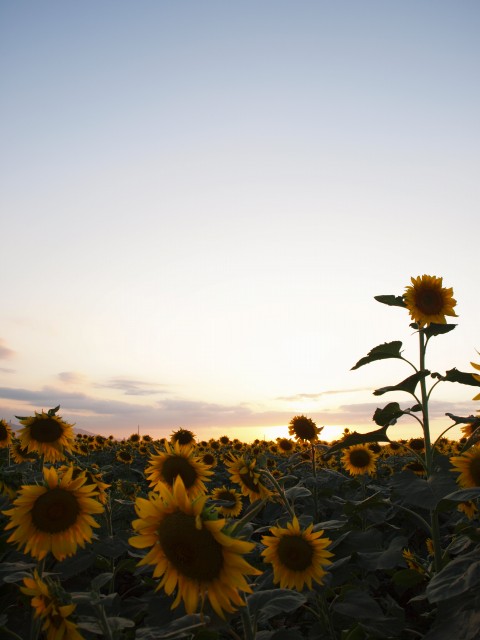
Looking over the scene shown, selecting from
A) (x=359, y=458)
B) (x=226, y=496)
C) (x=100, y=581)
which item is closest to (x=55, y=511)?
(x=100, y=581)

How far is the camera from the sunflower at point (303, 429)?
29.6 feet

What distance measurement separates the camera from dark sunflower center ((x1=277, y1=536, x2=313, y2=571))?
11.8ft

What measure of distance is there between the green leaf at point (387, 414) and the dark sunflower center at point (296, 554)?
4.07 ft

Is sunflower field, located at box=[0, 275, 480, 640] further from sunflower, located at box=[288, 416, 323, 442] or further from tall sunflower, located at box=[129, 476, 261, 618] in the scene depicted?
sunflower, located at box=[288, 416, 323, 442]

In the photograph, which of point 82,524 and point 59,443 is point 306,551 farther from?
point 59,443

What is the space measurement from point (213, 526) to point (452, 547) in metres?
2.26

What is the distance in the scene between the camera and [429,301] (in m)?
5.64

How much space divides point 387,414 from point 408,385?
0.30m

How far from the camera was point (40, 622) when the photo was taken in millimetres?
3305

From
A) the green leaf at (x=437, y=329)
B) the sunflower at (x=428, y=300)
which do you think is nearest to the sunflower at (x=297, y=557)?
the green leaf at (x=437, y=329)

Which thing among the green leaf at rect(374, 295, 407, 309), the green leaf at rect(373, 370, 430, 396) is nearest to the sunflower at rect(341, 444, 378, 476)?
the green leaf at rect(374, 295, 407, 309)

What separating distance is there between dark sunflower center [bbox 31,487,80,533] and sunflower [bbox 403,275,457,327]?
3632 millimetres

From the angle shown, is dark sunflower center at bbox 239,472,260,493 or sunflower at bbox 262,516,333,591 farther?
dark sunflower center at bbox 239,472,260,493

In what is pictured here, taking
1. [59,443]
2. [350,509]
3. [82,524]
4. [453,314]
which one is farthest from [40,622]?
[453,314]
